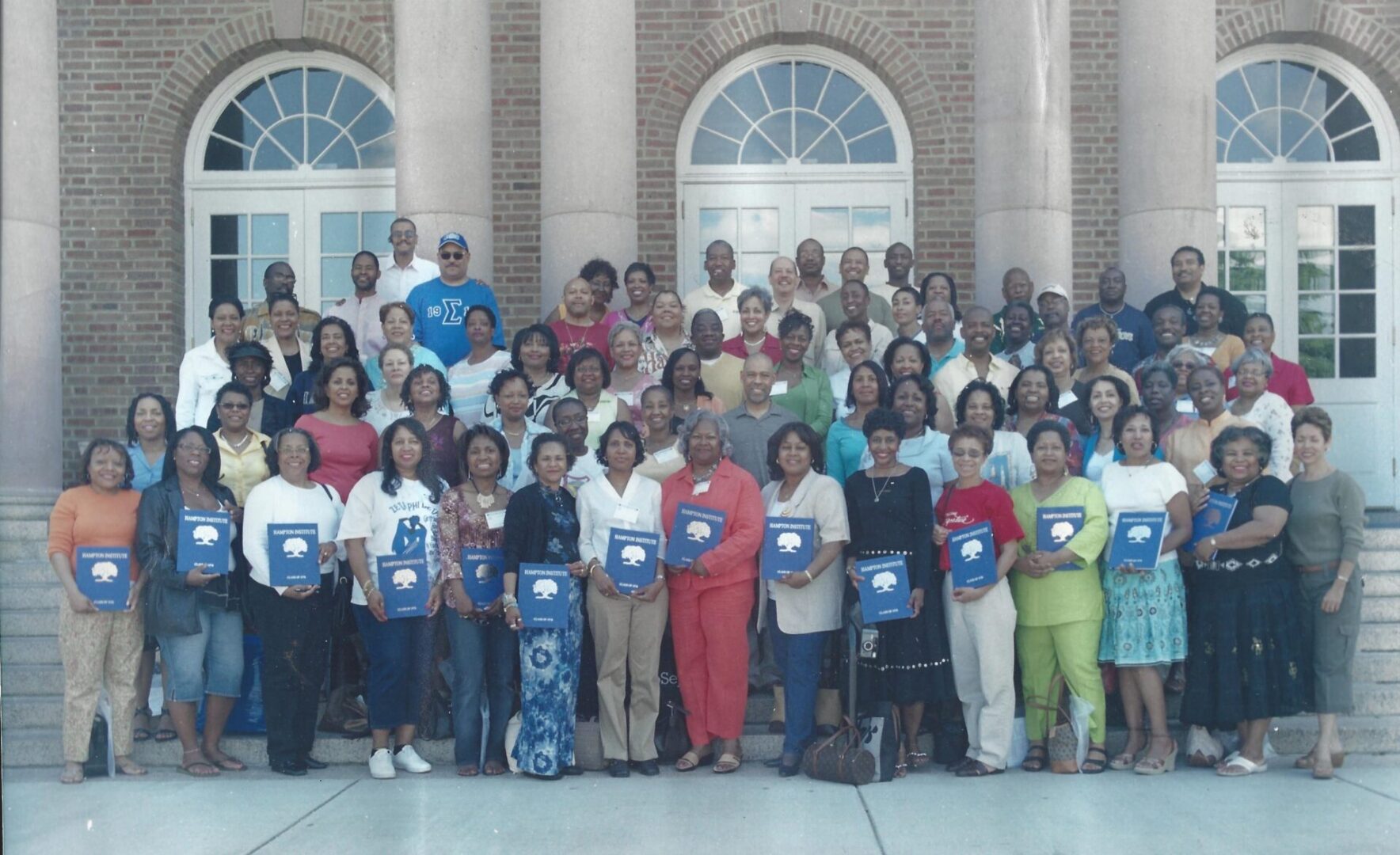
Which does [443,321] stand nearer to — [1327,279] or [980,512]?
[980,512]

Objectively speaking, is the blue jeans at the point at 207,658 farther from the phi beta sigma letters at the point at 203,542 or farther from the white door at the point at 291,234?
the white door at the point at 291,234

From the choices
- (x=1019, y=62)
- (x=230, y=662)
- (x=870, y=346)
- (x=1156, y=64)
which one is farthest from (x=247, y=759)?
(x=1156, y=64)

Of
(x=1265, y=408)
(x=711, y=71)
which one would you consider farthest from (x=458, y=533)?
(x=711, y=71)

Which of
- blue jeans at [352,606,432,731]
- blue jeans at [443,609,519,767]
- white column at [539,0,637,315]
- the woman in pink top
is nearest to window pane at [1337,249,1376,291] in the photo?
white column at [539,0,637,315]

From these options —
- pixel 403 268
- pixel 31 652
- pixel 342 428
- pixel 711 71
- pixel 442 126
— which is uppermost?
pixel 711 71

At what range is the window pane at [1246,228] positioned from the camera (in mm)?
13758

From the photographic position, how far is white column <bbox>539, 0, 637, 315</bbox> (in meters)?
10.9

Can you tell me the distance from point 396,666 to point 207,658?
1.04 m

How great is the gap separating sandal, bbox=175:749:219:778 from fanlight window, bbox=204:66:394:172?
685cm

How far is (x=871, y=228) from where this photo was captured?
44.9ft

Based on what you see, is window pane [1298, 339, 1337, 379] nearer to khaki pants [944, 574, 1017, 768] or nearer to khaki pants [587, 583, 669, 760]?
khaki pants [944, 574, 1017, 768]

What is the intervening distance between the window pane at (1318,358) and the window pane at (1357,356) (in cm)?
7

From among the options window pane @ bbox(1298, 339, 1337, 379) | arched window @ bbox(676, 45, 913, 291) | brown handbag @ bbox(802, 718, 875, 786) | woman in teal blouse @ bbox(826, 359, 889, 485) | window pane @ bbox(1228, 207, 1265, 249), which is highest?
arched window @ bbox(676, 45, 913, 291)

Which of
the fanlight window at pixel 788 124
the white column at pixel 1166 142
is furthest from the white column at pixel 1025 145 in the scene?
the fanlight window at pixel 788 124
